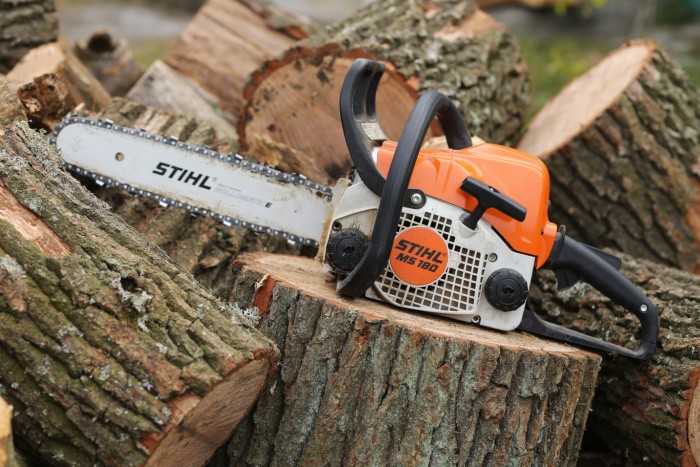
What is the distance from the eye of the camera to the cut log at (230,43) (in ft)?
12.5

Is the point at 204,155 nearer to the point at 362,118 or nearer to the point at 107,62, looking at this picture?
the point at 362,118

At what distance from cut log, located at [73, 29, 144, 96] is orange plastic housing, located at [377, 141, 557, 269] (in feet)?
7.49

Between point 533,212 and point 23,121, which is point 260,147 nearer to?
point 23,121

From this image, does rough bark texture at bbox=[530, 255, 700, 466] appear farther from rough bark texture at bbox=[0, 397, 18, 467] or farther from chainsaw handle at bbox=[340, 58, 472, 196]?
rough bark texture at bbox=[0, 397, 18, 467]

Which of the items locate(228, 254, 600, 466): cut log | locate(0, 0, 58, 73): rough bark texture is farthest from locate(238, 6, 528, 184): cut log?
locate(0, 0, 58, 73): rough bark texture

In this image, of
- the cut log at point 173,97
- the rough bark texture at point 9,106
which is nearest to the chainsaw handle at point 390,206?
the rough bark texture at point 9,106

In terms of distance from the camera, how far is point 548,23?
8625mm

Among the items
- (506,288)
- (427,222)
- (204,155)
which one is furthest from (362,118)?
(506,288)

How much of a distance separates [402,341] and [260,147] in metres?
1.20

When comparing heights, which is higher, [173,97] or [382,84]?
[382,84]

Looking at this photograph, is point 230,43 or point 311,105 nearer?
point 311,105

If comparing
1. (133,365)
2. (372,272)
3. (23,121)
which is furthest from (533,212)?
(23,121)

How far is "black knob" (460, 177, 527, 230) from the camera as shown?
6.88 feet

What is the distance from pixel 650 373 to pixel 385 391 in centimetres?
90
